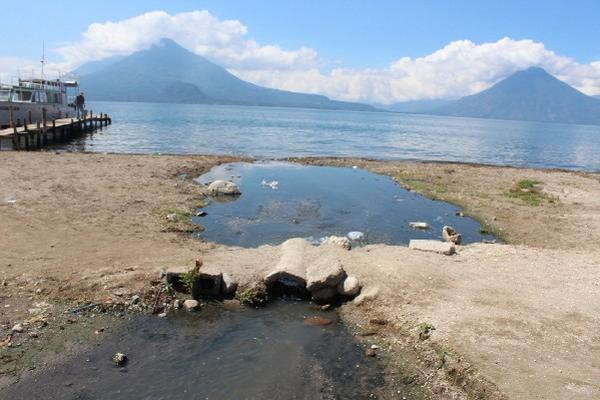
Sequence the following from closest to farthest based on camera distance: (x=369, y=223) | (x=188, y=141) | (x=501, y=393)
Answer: (x=501, y=393) → (x=369, y=223) → (x=188, y=141)

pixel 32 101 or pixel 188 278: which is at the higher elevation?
pixel 32 101

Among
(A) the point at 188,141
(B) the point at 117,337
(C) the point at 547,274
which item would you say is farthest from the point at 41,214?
(A) the point at 188,141

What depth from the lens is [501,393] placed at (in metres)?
7.68

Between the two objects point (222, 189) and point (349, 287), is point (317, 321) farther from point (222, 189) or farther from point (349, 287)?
point (222, 189)

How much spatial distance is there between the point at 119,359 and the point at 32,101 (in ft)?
161

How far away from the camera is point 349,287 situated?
465 inches

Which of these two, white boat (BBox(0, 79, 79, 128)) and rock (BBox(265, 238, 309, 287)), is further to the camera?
white boat (BBox(0, 79, 79, 128))

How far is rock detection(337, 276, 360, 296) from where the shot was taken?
1180 cm

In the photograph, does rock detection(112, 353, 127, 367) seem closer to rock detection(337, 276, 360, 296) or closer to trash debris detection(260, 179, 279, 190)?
rock detection(337, 276, 360, 296)

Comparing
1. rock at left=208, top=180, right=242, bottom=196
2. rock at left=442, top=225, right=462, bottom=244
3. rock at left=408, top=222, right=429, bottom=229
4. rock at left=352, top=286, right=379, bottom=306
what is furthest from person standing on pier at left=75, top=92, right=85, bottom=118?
rock at left=352, top=286, right=379, bottom=306

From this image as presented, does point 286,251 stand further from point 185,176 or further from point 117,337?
point 185,176

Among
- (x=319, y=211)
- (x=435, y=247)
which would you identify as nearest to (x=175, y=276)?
(x=435, y=247)

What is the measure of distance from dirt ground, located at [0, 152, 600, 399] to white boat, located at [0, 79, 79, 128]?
27.4 m

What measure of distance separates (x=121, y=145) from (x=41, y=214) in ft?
113
